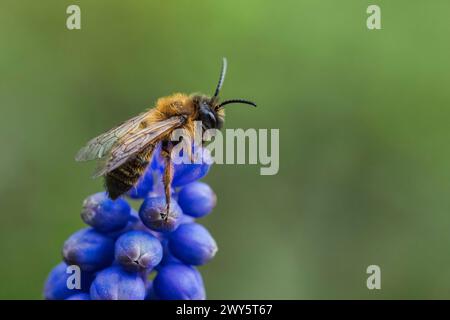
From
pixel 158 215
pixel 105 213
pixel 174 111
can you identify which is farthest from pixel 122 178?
pixel 174 111

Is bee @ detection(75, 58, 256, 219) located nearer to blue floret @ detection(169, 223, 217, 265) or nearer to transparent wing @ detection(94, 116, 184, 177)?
transparent wing @ detection(94, 116, 184, 177)

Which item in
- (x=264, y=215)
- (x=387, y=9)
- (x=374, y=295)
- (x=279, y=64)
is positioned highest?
(x=387, y=9)

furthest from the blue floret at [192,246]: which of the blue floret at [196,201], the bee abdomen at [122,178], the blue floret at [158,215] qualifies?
the bee abdomen at [122,178]

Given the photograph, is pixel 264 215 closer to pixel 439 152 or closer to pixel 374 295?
pixel 374 295

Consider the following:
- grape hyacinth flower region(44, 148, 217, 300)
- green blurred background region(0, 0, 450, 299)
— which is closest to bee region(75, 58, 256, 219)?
grape hyacinth flower region(44, 148, 217, 300)

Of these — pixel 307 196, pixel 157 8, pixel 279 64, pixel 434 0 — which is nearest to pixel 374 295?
pixel 307 196

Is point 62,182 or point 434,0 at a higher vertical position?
point 434,0

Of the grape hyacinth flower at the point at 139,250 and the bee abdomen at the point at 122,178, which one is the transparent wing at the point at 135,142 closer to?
the bee abdomen at the point at 122,178

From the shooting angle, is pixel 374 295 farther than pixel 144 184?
Yes
